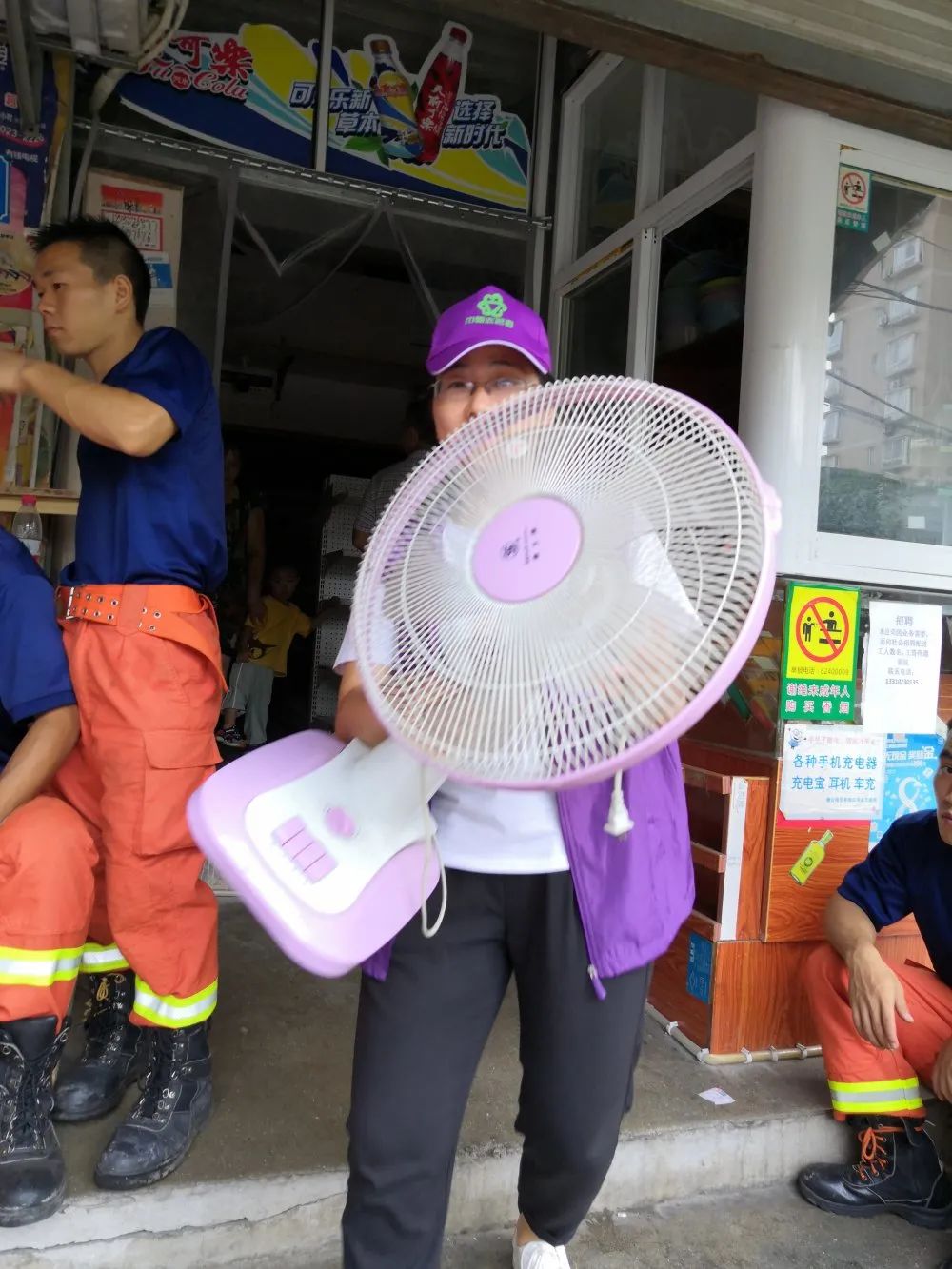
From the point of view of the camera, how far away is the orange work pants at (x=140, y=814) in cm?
175

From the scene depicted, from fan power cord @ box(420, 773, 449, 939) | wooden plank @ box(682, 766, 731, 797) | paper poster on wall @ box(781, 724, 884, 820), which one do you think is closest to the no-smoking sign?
paper poster on wall @ box(781, 724, 884, 820)

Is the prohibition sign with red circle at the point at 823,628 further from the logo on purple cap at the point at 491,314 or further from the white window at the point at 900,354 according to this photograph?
the logo on purple cap at the point at 491,314

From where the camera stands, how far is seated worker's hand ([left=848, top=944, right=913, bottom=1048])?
2096mm

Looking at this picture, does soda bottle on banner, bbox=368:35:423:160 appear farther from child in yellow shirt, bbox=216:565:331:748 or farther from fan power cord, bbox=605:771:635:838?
fan power cord, bbox=605:771:635:838

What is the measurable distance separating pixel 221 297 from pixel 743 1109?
347 centimetres

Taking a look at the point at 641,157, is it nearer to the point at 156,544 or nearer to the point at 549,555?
the point at 156,544

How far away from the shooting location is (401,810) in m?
1.19

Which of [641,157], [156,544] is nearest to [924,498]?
[641,157]

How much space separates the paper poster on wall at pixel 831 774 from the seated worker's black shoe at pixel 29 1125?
72.5 inches

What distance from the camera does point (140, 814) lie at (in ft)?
5.96

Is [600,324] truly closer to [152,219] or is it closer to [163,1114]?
[152,219]

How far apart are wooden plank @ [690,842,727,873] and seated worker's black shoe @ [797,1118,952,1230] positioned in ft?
2.18

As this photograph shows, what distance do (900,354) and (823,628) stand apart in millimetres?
955

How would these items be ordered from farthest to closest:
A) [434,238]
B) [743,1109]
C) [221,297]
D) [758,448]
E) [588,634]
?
1. [434,238]
2. [221,297]
3. [758,448]
4. [743,1109]
5. [588,634]
